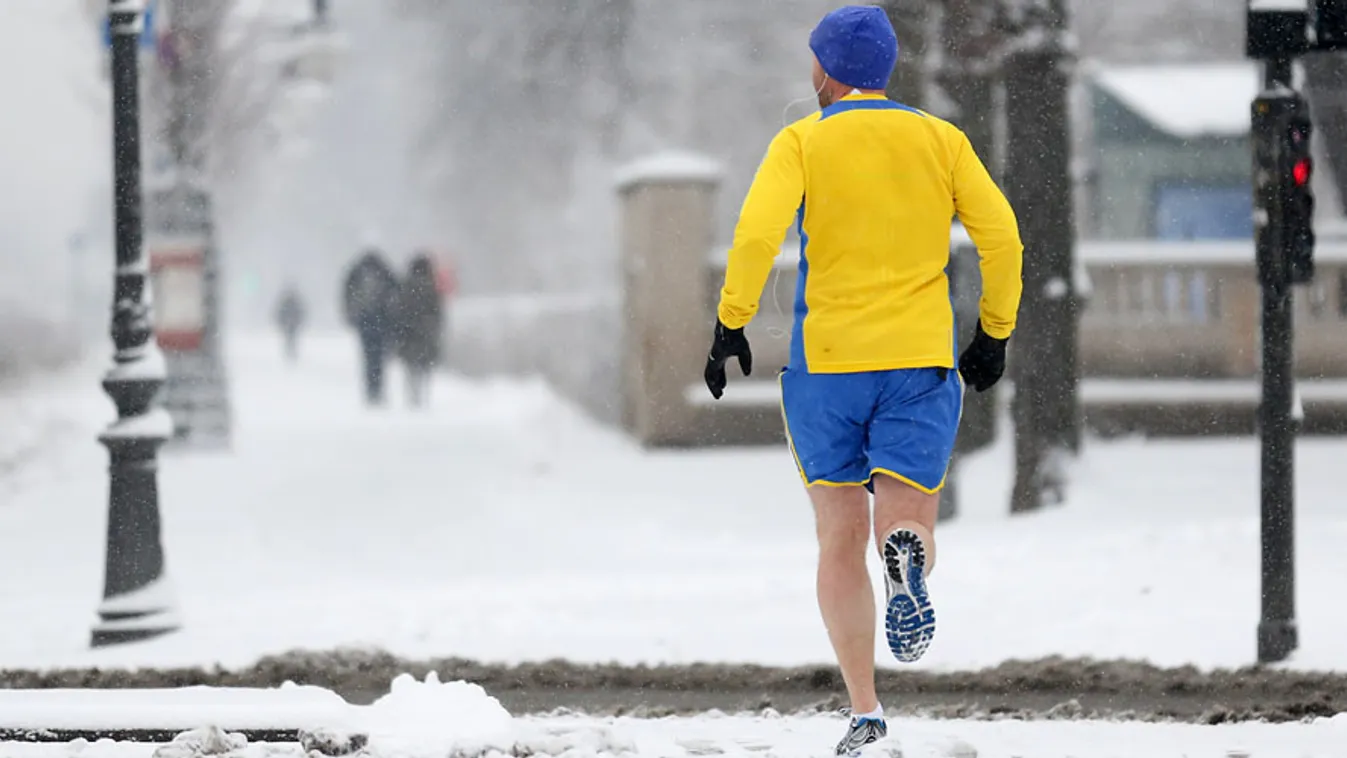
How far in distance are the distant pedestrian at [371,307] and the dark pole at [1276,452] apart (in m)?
16.1

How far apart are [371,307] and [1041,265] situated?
11748 mm

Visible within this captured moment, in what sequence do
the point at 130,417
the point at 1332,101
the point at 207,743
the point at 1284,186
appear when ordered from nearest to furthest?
the point at 207,743
the point at 1284,186
the point at 130,417
the point at 1332,101

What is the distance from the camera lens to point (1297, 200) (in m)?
6.65

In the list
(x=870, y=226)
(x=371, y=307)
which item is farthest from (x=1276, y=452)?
(x=371, y=307)

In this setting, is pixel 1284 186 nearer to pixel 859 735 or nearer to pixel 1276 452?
pixel 1276 452

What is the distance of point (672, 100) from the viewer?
3038 centimetres

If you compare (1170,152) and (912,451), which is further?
(1170,152)

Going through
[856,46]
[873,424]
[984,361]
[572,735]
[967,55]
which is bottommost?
[572,735]

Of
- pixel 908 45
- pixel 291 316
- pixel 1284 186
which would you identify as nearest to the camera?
pixel 1284 186

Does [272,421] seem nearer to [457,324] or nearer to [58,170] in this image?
[457,324]

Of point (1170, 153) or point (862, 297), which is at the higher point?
point (1170, 153)

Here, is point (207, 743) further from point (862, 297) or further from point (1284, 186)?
point (1284, 186)

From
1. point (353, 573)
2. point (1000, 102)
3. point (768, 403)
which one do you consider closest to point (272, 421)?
point (768, 403)

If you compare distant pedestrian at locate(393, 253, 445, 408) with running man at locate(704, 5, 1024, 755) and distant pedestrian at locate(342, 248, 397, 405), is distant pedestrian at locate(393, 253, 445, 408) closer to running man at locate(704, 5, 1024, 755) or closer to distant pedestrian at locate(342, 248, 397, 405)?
distant pedestrian at locate(342, 248, 397, 405)
